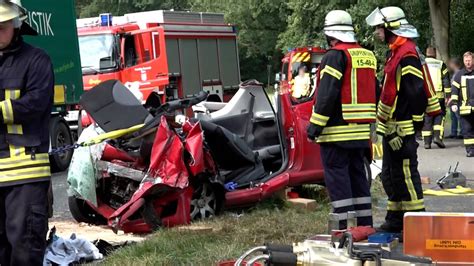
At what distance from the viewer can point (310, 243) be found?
3.16 m

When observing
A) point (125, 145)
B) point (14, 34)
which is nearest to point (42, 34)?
point (125, 145)

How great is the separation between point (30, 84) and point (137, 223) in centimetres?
267

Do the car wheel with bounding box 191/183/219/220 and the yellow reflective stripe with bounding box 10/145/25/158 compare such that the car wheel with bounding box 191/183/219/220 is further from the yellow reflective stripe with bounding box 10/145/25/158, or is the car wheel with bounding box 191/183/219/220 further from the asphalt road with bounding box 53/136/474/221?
the yellow reflective stripe with bounding box 10/145/25/158

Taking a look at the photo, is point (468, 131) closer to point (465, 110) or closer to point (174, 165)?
point (465, 110)

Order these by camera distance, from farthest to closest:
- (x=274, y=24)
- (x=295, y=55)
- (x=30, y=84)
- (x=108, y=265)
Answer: (x=274, y=24)
(x=295, y=55)
(x=108, y=265)
(x=30, y=84)

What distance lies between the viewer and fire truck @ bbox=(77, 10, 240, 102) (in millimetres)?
17047

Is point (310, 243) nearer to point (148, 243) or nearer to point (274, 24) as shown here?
point (148, 243)

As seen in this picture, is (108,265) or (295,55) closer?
(108,265)

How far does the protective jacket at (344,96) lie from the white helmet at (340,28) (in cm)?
7

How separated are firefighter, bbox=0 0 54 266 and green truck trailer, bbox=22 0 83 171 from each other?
7.91 meters

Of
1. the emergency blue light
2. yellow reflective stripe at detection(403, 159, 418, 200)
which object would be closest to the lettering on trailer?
the emergency blue light

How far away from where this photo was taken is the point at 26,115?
4.13 metres

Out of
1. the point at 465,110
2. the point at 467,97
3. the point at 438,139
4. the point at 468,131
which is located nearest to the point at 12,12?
the point at 468,131

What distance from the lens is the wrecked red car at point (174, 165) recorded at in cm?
654
